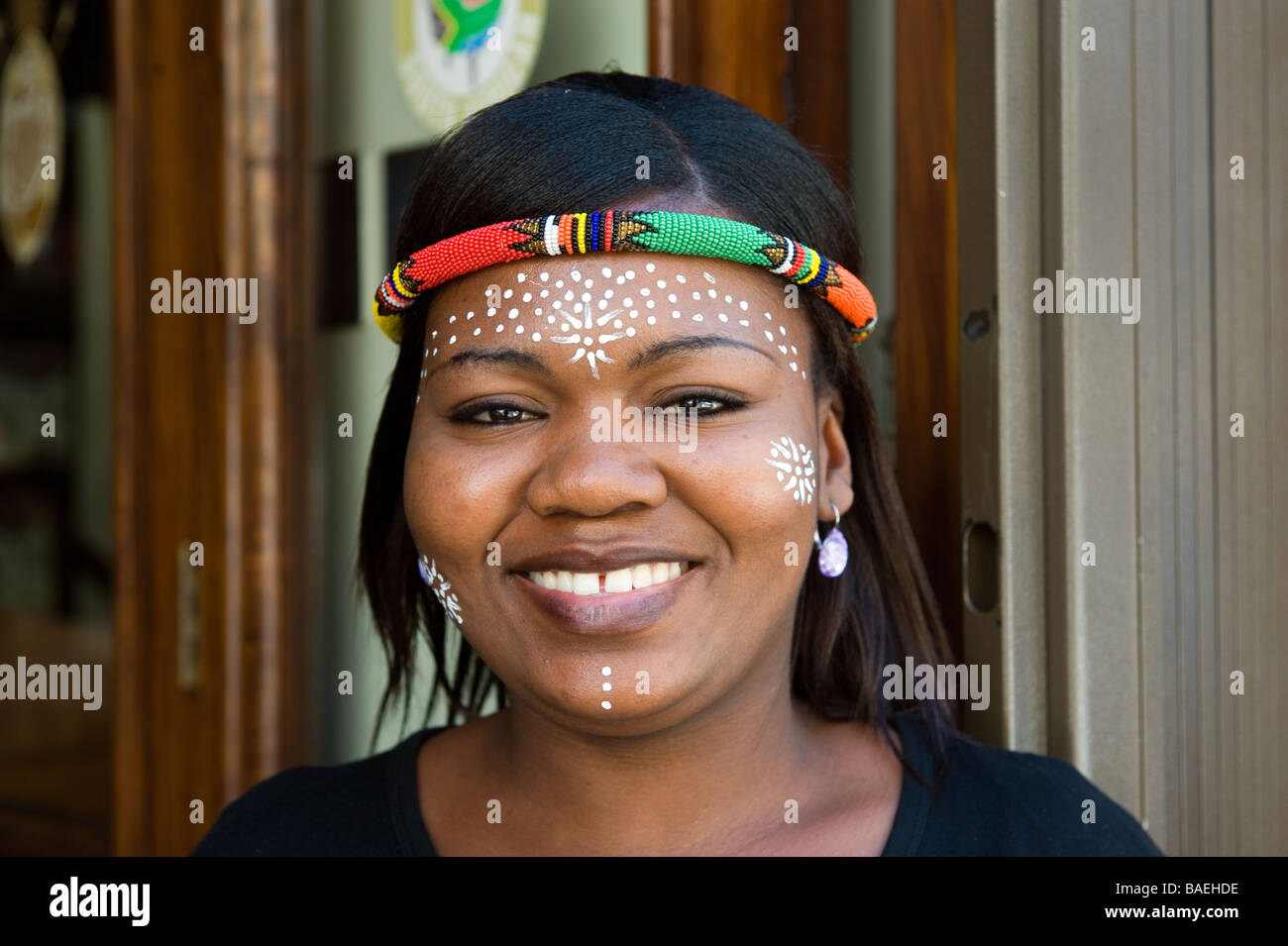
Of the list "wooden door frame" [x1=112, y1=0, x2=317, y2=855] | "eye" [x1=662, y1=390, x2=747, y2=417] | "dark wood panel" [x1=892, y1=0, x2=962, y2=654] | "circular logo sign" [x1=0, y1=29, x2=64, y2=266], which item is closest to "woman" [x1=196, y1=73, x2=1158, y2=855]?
"eye" [x1=662, y1=390, x2=747, y2=417]

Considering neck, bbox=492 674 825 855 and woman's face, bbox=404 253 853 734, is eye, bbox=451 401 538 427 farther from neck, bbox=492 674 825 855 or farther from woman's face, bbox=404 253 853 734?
neck, bbox=492 674 825 855

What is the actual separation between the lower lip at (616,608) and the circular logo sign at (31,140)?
2701 mm

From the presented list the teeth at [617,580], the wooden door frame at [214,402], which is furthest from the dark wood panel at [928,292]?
the wooden door frame at [214,402]

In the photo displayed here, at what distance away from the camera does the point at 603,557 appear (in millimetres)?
1208

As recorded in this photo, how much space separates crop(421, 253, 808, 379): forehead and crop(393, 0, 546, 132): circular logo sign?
88cm

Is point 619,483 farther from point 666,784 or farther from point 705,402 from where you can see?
point 666,784

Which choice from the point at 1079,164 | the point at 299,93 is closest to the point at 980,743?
the point at 1079,164

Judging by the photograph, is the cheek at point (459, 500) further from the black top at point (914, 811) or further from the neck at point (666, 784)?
the black top at point (914, 811)

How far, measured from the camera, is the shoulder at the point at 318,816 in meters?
1.40
